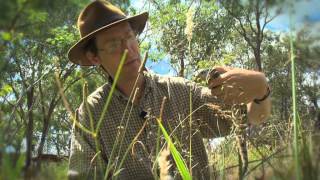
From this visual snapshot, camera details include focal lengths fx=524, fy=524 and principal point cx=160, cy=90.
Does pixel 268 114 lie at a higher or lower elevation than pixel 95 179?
higher

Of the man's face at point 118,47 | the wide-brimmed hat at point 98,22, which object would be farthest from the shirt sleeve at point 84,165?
the wide-brimmed hat at point 98,22

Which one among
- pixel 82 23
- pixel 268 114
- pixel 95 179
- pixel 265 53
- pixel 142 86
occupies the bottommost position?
pixel 95 179

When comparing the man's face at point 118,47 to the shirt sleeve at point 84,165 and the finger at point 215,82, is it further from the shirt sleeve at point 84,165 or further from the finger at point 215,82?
the finger at point 215,82

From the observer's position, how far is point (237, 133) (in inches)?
33.5

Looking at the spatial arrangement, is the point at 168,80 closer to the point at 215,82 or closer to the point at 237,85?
the point at 237,85

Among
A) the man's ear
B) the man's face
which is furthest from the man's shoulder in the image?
the man's ear

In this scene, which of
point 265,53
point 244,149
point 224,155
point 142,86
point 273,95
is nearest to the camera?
point 244,149

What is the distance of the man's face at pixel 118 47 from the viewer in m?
2.66

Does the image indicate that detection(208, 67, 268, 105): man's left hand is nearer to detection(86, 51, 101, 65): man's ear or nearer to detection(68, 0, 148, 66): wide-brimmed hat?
detection(68, 0, 148, 66): wide-brimmed hat

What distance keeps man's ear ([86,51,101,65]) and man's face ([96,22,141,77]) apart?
87 millimetres

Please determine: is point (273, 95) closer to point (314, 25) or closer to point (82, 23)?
point (82, 23)

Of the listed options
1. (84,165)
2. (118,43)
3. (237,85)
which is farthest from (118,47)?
(84,165)

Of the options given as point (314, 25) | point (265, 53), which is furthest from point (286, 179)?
point (265, 53)

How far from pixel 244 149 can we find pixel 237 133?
1.8 inches
